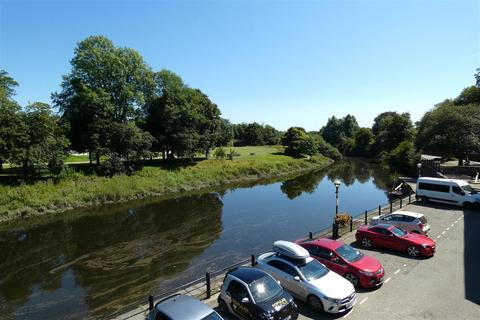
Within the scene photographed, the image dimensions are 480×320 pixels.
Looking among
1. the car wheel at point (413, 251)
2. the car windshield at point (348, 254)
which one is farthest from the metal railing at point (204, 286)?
the car wheel at point (413, 251)

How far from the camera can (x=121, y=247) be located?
20547mm

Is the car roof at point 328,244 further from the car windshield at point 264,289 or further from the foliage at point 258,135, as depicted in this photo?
the foliage at point 258,135

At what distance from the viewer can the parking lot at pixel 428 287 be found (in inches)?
397

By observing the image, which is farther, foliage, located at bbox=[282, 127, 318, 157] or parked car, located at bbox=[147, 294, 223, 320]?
foliage, located at bbox=[282, 127, 318, 157]

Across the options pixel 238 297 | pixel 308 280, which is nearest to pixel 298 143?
pixel 308 280

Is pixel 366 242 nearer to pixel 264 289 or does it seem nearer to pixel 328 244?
pixel 328 244

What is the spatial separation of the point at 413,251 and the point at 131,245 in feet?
55.4

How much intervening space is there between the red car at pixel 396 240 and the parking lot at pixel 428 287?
0.36m

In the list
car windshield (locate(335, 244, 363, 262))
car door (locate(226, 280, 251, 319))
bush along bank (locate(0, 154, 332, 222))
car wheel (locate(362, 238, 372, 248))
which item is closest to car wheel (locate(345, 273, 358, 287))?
car windshield (locate(335, 244, 363, 262))

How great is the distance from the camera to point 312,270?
11.0 metres

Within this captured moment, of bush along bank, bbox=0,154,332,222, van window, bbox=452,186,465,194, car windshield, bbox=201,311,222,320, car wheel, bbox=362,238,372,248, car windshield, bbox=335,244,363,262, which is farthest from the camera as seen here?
bush along bank, bbox=0,154,332,222

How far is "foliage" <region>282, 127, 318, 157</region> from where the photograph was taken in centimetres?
8006

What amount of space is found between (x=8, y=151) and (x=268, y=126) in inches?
3593

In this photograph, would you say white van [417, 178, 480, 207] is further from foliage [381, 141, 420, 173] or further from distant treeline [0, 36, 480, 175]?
foliage [381, 141, 420, 173]
